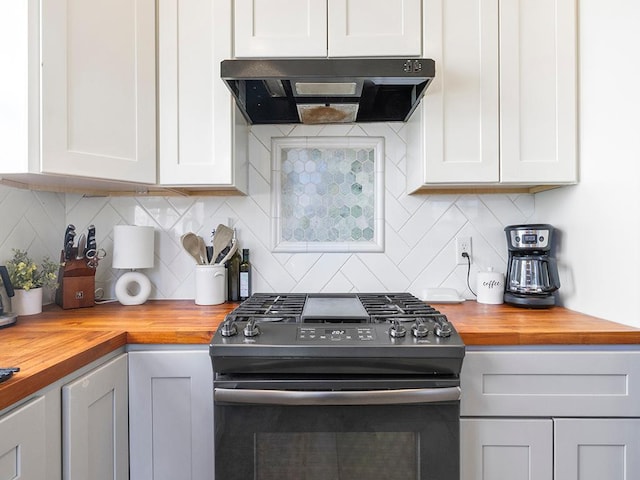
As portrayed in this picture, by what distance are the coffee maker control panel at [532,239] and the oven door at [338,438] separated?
805 millimetres

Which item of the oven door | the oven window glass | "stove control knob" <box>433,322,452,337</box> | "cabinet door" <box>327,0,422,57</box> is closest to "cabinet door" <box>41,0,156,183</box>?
"cabinet door" <box>327,0,422,57</box>

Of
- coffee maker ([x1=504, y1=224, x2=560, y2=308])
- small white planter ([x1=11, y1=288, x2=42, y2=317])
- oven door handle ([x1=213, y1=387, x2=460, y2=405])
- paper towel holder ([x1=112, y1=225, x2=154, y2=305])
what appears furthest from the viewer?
paper towel holder ([x1=112, y1=225, x2=154, y2=305])

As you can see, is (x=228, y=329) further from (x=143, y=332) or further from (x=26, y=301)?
(x=26, y=301)

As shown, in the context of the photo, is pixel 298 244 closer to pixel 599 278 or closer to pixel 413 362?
pixel 413 362

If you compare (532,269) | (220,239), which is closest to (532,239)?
(532,269)

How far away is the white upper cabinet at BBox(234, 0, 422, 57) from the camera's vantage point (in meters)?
1.44

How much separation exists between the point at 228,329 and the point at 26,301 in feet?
2.89

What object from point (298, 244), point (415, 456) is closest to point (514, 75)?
→ point (298, 244)

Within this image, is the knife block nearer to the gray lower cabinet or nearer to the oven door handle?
the oven door handle

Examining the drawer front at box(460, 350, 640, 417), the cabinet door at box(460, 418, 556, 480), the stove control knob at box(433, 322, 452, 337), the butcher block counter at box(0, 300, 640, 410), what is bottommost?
the cabinet door at box(460, 418, 556, 480)

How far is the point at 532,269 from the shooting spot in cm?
158

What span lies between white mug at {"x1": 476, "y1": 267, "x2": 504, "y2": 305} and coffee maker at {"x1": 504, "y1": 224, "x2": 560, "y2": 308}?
0.03 metres

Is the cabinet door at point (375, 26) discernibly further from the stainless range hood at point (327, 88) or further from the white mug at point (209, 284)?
the white mug at point (209, 284)

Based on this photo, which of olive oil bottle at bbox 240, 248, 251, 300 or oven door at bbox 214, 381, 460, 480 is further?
olive oil bottle at bbox 240, 248, 251, 300
